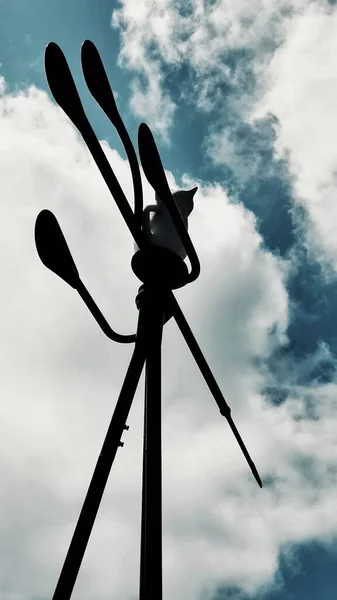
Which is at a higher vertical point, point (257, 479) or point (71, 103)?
point (71, 103)

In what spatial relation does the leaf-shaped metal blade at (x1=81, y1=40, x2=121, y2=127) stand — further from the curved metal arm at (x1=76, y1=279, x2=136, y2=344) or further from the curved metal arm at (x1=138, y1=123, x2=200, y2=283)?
the curved metal arm at (x1=76, y1=279, x2=136, y2=344)

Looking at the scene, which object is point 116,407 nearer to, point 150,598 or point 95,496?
point 95,496

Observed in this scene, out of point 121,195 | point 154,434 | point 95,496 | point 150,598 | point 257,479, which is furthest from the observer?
point 257,479

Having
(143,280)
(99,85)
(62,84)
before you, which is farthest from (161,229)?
(62,84)

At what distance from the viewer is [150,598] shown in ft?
14.6

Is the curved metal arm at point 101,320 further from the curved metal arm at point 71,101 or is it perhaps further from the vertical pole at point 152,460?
the curved metal arm at point 71,101

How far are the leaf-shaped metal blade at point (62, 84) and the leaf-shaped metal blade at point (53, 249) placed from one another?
123 centimetres

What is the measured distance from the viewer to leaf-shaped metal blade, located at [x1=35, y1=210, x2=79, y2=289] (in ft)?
20.2

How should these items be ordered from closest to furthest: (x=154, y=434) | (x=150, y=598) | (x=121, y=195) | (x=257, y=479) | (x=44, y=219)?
1. (x=150, y=598)
2. (x=154, y=434)
3. (x=121, y=195)
4. (x=44, y=219)
5. (x=257, y=479)

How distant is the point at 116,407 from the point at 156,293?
4.05ft

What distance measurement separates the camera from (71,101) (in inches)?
210

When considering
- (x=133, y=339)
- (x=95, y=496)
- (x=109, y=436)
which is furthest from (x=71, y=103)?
(x=95, y=496)

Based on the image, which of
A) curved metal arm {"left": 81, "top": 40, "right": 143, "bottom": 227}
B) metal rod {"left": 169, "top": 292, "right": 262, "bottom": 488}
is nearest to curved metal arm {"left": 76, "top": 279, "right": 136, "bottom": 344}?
metal rod {"left": 169, "top": 292, "right": 262, "bottom": 488}

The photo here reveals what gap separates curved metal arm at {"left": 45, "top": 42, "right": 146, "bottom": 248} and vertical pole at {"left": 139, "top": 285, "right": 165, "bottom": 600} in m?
1.19
